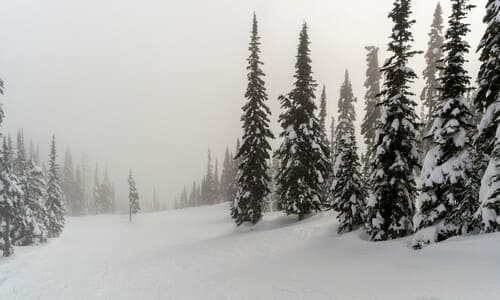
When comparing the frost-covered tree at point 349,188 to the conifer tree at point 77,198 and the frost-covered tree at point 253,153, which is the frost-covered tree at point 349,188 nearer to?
the frost-covered tree at point 253,153

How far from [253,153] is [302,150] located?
4770 millimetres

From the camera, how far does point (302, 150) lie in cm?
2703

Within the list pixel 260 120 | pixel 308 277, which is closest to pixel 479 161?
pixel 308 277

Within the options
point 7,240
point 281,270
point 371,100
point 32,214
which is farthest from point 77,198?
point 281,270

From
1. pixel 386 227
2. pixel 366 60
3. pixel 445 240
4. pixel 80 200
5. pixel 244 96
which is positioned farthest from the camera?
pixel 80 200

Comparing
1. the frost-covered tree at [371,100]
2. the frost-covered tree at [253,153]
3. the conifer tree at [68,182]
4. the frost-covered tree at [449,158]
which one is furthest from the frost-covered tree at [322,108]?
the conifer tree at [68,182]

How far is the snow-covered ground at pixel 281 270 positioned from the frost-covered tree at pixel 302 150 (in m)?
1.94

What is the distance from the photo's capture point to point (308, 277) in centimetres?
1270

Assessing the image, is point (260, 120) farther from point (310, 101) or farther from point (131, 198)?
point (131, 198)

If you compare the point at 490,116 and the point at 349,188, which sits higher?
the point at 490,116

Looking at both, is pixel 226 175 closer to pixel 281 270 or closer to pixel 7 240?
pixel 7 240

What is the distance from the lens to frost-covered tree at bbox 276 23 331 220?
26.7 metres

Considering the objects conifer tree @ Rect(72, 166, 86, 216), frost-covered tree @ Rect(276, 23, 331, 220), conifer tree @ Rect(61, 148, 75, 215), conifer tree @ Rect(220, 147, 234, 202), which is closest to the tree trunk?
frost-covered tree @ Rect(276, 23, 331, 220)

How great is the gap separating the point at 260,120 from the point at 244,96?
9.84 feet
